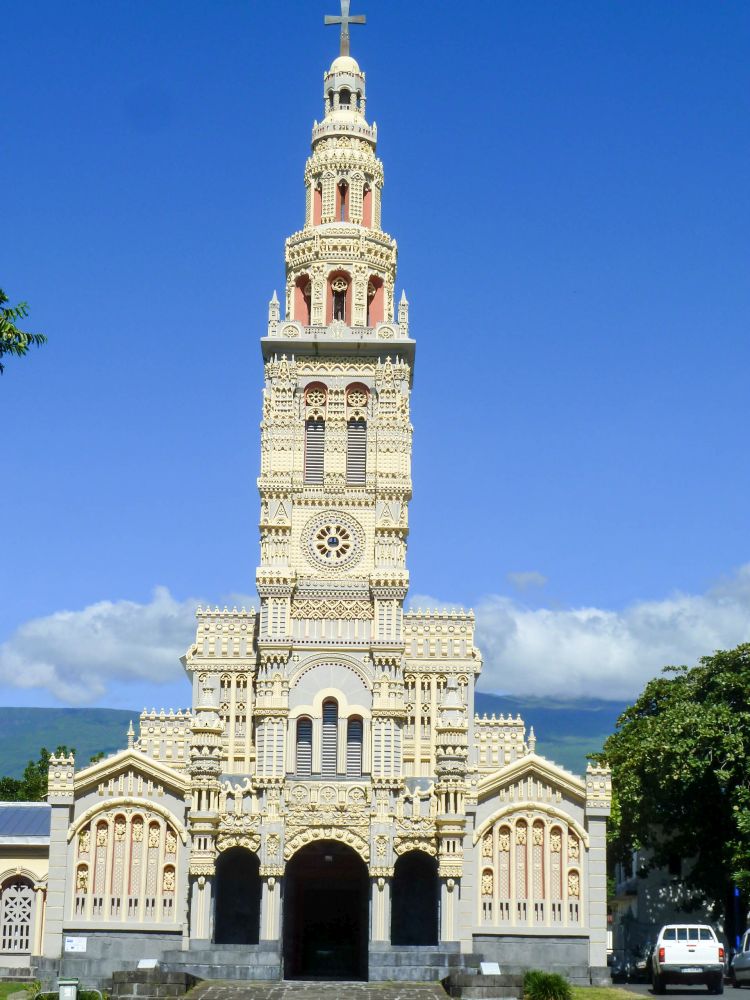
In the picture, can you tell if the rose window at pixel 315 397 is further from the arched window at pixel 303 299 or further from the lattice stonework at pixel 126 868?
the lattice stonework at pixel 126 868

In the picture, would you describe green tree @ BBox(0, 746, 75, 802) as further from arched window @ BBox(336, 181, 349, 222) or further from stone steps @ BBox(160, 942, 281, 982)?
arched window @ BBox(336, 181, 349, 222)

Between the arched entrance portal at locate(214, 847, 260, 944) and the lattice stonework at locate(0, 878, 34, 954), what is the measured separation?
8.05 m

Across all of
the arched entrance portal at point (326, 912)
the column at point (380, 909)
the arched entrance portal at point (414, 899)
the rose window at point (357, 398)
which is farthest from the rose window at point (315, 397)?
the column at point (380, 909)

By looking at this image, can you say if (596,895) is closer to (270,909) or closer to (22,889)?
(270,909)

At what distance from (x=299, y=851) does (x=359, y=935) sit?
4.92 metres

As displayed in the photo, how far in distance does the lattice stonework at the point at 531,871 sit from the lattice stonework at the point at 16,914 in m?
19.5

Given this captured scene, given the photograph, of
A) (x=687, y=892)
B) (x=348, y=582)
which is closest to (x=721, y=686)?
(x=687, y=892)

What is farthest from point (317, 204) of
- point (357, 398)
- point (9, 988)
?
point (9, 988)

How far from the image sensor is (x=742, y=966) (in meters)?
56.3

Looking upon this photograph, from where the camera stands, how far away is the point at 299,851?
6588cm

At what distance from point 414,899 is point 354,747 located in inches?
285

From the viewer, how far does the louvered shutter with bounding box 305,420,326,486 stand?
72.8 m

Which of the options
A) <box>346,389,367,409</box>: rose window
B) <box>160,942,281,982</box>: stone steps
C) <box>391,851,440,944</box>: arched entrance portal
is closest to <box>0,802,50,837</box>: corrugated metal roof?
<box>160,942,281,982</box>: stone steps

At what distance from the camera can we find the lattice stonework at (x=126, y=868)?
203 ft
